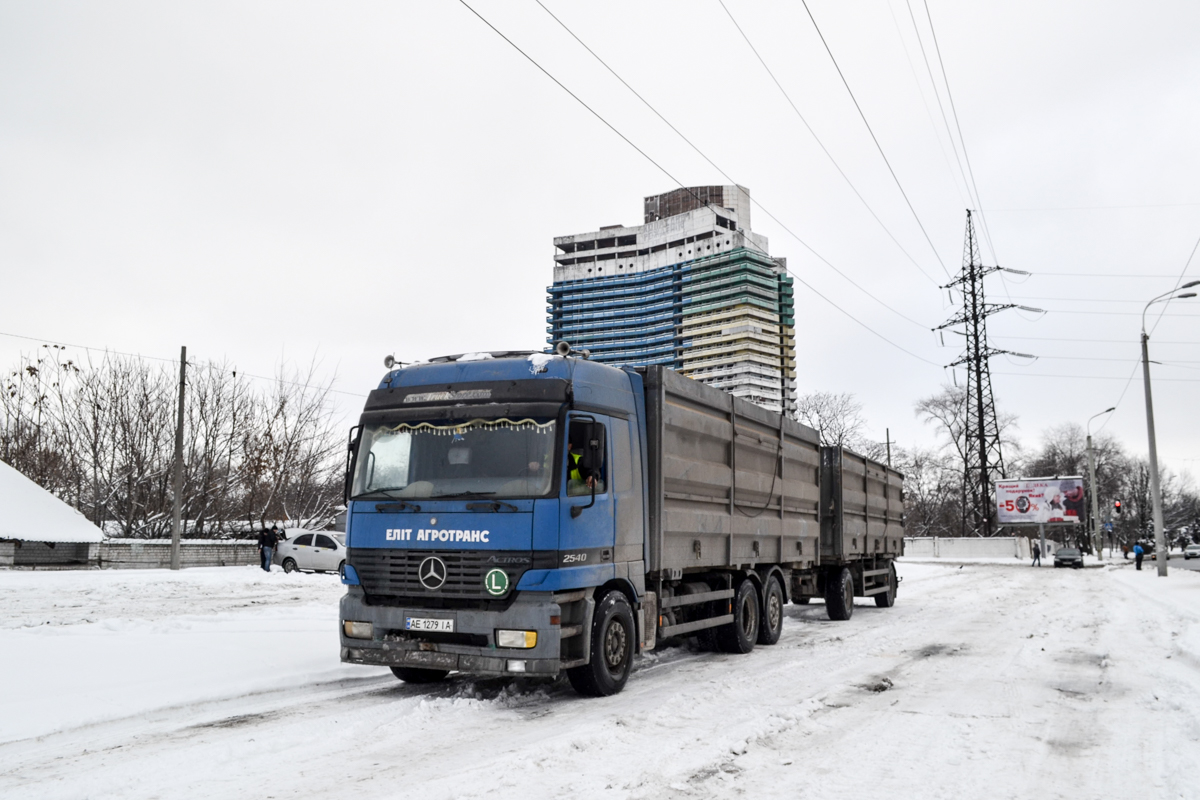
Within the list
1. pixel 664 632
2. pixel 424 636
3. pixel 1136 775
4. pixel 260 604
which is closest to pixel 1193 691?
pixel 1136 775

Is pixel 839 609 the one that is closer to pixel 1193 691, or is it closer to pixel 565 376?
pixel 1193 691

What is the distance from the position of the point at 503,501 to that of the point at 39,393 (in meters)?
35.7

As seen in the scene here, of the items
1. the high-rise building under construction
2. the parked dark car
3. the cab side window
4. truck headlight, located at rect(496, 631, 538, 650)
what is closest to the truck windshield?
the cab side window

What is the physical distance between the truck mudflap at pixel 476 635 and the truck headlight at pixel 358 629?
0.09 ft

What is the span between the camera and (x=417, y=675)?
846cm

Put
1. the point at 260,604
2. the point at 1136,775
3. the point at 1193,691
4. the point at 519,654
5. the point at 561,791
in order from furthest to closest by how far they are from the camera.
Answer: the point at 260,604 → the point at 1193,691 → the point at 519,654 → the point at 1136,775 → the point at 561,791

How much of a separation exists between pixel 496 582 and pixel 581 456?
4.23 ft

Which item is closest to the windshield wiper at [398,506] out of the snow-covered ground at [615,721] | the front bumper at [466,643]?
the front bumper at [466,643]

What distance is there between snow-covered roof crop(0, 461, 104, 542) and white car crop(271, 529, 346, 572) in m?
5.82

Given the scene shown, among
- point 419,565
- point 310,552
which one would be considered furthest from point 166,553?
point 419,565

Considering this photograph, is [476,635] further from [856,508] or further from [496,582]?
[856,508]

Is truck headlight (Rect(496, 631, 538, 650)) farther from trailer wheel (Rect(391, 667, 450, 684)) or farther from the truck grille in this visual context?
trailer wheel (Rect(391, 667, 450, 684))

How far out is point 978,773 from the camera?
5152 millimetres

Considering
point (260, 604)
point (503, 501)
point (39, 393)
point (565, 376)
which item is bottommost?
point (260, 604)
